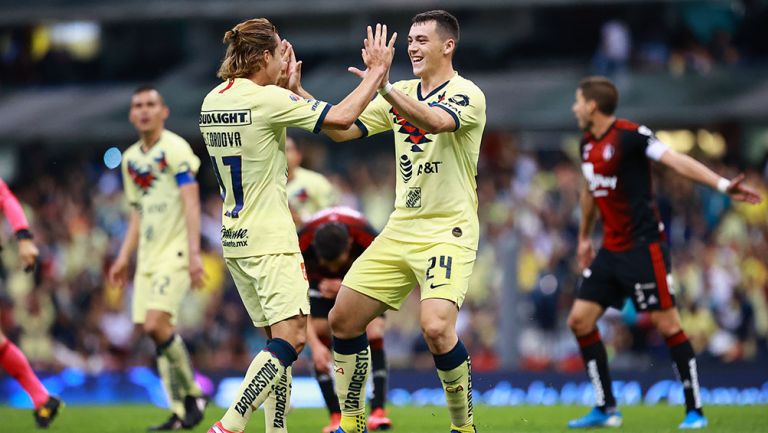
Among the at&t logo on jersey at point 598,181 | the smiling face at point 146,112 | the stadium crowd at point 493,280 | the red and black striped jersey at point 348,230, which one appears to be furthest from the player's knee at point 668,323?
the stadium crowd at point 493,280

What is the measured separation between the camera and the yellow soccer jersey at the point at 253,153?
8352mm

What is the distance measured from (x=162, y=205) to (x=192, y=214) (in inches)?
23.4

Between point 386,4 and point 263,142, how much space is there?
16952 millimetres

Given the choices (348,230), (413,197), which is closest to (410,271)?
(413,197)

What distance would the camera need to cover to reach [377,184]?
20969mm

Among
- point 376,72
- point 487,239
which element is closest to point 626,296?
point 376,72

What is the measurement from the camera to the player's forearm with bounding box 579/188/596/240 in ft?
37.4

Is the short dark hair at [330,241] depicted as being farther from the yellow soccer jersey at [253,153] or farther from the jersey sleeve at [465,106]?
the jersey sleeve at [465,106]

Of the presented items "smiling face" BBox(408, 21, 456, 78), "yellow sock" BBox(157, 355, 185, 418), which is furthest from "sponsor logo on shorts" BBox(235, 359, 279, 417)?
"yellow sock" BBox(157, 355, 185, 418)

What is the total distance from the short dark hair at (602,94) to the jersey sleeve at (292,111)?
11.3 feet

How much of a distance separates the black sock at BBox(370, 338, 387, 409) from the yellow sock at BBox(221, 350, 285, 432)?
107 inches

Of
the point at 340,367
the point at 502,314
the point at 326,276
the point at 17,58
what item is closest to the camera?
the point at 340,367

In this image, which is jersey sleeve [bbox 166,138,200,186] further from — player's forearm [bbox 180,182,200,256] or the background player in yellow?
the background player in yellow

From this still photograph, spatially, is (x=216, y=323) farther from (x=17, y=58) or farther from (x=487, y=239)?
(x=17, y=58)
